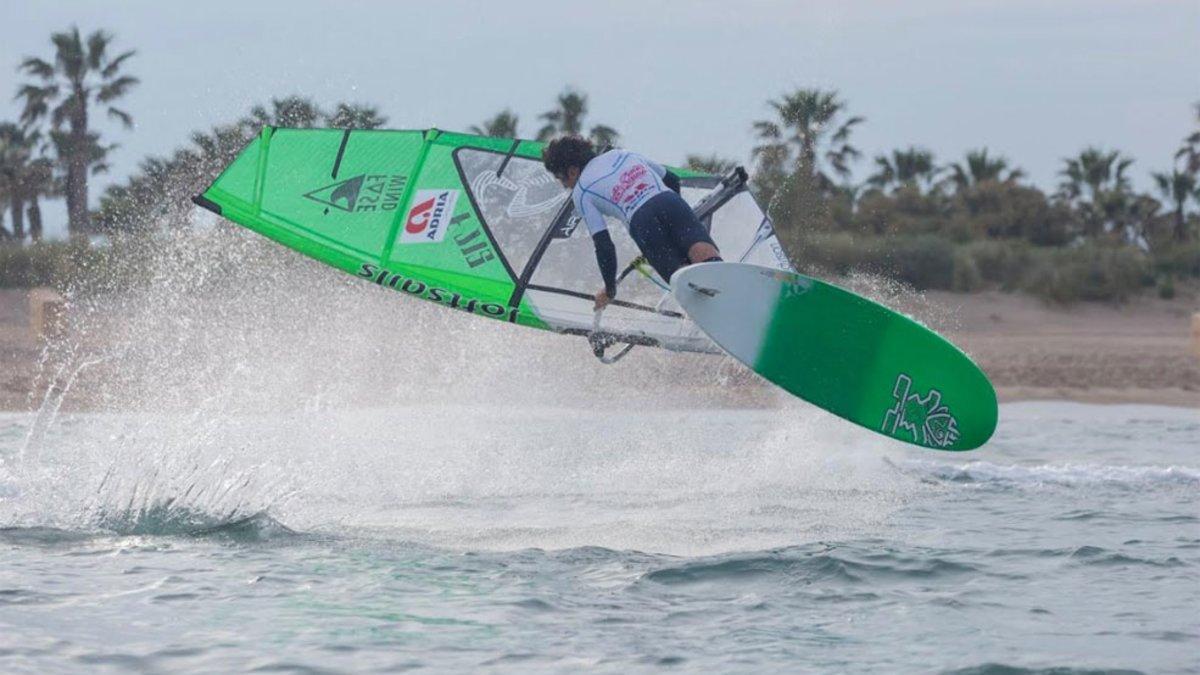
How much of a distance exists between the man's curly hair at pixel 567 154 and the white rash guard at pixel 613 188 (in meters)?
0.06

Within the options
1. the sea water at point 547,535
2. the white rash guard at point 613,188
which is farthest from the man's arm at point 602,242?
the sea water at point 547,535

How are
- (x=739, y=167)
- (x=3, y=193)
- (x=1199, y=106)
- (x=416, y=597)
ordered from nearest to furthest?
(x=416, y=597) → (x=739, y=167) → (x=3, y=193) → (x=1199, y=106)

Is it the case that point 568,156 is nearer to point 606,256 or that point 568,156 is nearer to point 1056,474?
point 606,256

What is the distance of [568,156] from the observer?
8805 millimetres

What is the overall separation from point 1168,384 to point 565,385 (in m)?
8.22

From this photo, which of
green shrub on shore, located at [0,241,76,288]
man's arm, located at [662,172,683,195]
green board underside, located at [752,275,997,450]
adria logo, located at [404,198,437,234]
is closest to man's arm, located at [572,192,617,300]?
man's arm, located at [662,172,683,195]

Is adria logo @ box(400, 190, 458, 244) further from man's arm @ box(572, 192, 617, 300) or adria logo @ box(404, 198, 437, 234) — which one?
man's arm @ box(572, 192, 617, 300)

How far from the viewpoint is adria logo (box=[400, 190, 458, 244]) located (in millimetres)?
10023

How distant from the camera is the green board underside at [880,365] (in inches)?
337

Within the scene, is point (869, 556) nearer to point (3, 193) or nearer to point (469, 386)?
point (469, 386)

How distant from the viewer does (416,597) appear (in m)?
7.24

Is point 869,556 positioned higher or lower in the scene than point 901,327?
lower

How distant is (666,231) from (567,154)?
702 mm

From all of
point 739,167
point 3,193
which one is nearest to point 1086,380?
point 739,167
